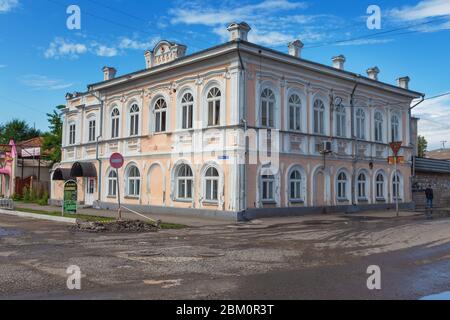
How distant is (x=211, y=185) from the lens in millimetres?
23250

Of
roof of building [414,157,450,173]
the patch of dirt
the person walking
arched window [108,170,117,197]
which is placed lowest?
the patch of dirt

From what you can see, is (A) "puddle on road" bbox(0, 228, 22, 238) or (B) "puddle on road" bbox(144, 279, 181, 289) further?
(A) "puddle on road" bbox(0, 228, 22, 238)

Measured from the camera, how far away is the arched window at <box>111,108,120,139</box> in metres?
30.0

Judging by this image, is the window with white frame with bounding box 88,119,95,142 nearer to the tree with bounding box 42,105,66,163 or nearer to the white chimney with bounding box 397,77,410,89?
the tree with bounding box 42,105,66,163

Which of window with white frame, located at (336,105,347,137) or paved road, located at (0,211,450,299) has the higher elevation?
window with white frame, located at (336,105,347,137)

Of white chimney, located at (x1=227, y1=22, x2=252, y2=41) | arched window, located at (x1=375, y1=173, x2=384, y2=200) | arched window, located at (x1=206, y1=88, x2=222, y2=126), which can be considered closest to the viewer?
white chimney, located at (x1=227, y1=22, x2=252, y2=41)

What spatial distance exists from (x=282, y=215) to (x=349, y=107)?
9050 millimetres

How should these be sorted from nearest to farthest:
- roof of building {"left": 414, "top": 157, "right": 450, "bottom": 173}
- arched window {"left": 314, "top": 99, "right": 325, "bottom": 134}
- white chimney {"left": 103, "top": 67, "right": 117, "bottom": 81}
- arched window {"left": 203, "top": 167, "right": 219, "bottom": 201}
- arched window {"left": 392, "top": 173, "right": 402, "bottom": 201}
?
arched window {"left": 203, "top": 167, "right": 219, "bottom": 201}
arched window {"left": 314, "top": 99, "right": 325, "bottom": 134}
arched window {"left": 392, "top": 173, "right": 402, "bottom": 201}
white chimney {"left": 103, "top": 67, "right": 117, "bottom": 81}
roof of building {"left": 414, "top": 157, "right": 450, "bottom": 173}

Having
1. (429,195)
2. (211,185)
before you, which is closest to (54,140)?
(211,185)

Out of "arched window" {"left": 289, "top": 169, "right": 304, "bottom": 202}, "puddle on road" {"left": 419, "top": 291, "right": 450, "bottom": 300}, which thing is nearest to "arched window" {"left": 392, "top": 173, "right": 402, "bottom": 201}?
"arched window" {"left": 289, "top": 169, "right": 304, "bottom": 202}

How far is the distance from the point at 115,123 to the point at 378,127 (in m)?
17.4

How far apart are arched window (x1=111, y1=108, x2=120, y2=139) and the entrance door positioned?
3706mm

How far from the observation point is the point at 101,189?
30.4 m

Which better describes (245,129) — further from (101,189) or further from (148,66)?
(101,189)
